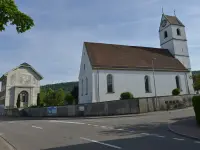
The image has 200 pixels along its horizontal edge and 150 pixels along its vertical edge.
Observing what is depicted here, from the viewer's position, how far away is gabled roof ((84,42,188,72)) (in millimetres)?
35281

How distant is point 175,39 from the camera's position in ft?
147

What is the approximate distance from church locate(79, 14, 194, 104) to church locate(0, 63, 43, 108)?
2019cm

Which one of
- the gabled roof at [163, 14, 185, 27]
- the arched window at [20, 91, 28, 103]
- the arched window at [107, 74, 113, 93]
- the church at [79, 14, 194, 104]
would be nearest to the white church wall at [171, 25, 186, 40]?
the gabled roof at [163, 14, 185, 27]

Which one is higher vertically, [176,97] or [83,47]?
[83,47]

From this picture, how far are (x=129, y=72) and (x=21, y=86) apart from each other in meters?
30.5

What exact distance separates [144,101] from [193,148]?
60.8 ft

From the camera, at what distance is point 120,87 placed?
34938 millimetres

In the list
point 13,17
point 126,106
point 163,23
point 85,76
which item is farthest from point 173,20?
point 13,17

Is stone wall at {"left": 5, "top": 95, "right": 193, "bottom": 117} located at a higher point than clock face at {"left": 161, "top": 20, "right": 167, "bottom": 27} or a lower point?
lower

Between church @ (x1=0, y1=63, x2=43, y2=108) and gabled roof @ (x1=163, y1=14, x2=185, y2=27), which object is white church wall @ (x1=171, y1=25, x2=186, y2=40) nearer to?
gabled roof @ (x1=163, y1=14, x2=185, y2=27)

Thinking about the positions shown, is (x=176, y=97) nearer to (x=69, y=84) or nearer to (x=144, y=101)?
(x=144, y=101)

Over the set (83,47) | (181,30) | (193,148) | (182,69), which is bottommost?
(193,148)

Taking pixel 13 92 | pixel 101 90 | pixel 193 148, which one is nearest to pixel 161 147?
pixel 193 148

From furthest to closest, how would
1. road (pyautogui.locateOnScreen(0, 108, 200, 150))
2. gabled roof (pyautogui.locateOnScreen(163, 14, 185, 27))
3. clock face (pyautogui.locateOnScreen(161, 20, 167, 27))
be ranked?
1. clock face (pyautogui.locateOnScreen(161, 20, 167, 27))
2. gabled roof (pyautogui.locateOnScreen(163, 14, 185, 27))
3. road (pyautogui.locateOnScreen(0, 108, 200, 150))
